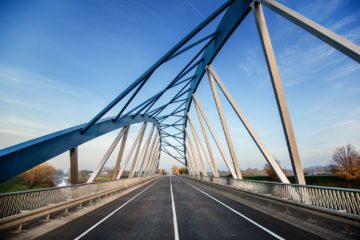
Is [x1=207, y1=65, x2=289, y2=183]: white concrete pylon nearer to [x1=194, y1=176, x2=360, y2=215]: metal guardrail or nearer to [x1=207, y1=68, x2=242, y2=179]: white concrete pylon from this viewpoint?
[x1=194, y1=176, x2=360, y2=215]: metal guardrail

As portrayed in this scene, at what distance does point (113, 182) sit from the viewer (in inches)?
762

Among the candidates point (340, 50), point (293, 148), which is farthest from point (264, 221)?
point (340, 50)

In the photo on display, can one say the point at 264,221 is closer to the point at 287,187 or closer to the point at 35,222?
the point at 287,187

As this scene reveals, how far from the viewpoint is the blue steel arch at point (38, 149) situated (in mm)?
8422

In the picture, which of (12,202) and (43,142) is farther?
(43,142)

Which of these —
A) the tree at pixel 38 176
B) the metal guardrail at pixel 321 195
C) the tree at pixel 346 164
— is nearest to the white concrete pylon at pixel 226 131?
the metal guardrail at pixel 321 195

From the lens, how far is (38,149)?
10016mm

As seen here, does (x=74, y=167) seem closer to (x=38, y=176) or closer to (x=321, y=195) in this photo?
(x=321, y=195)

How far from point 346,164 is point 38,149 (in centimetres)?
6481

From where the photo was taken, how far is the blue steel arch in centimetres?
842

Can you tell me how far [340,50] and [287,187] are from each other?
5.40 meters

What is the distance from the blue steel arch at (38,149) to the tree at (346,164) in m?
50.3

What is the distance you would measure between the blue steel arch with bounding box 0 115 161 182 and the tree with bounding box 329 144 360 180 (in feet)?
165

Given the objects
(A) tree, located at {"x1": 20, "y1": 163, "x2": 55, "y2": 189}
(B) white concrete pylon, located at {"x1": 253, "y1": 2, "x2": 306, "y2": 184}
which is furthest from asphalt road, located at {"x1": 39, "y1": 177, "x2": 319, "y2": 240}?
(A) tree, located at {"x1": 20, "y1": 163, "x2": 55, "y2": 189}
